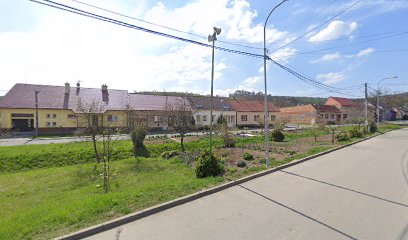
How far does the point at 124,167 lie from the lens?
12508 mm

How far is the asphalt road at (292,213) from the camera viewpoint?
15.6 ft

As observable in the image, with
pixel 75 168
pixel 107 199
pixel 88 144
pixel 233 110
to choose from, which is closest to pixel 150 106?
pixel 233 110

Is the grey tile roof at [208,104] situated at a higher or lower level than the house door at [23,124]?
higher

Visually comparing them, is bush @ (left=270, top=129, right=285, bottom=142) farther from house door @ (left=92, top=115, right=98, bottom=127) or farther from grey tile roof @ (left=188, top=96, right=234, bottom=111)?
grey tile roof @ (left=188, top=96, right=234, bottom=111)

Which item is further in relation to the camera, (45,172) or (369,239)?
(45,172)

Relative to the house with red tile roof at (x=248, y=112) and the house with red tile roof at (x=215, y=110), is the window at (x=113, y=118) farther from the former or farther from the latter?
the house with red tile roof at (x=248, y=112)

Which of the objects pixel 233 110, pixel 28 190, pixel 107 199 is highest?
pixel 233 110

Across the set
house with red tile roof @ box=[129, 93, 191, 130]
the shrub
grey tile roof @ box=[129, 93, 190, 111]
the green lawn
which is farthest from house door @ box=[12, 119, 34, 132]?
the green lawn

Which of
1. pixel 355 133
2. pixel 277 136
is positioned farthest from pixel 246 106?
pixel 277 136

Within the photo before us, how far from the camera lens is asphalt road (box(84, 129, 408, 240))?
476 centimetres

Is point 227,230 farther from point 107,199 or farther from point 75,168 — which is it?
point 75,168

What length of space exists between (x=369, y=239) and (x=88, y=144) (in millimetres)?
18777

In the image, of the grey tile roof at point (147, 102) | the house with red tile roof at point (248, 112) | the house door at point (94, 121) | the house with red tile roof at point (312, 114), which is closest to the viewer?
the house door at point (94, 121)

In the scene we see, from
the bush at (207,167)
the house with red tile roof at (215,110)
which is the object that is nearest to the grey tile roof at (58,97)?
the house with red tile roof at (215,110)
